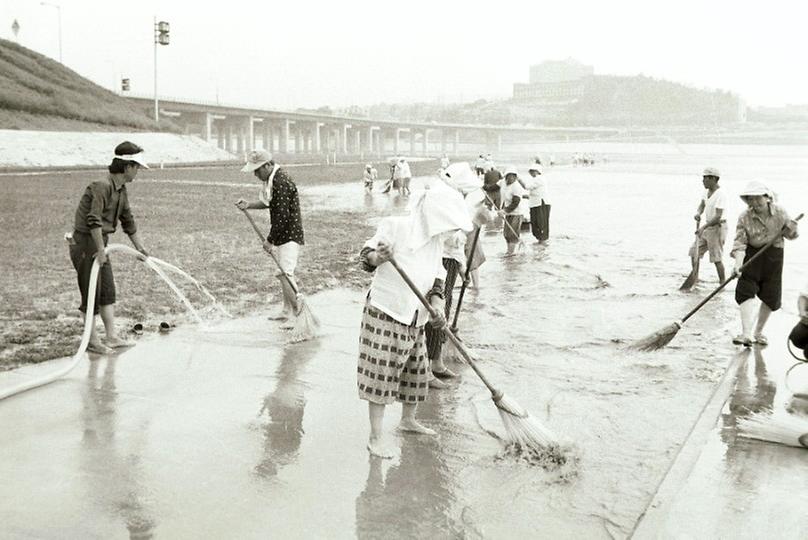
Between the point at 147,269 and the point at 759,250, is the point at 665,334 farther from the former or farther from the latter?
the point at 147,269

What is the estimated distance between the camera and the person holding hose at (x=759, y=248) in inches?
295

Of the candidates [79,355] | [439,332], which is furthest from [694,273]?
[79,355]

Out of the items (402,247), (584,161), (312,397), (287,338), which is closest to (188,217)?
(287,338)

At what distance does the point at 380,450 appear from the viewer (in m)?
4.96

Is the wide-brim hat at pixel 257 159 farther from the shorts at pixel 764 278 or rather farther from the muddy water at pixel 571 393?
the shorts at pixel 764 278

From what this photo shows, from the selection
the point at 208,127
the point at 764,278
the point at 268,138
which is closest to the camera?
the point at 764,278

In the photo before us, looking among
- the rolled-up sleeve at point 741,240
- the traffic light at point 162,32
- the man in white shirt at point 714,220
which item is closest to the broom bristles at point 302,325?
the rolled-up sleeve at point 741,240

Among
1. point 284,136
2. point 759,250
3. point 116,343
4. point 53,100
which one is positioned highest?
point 53,100

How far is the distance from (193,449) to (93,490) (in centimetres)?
75

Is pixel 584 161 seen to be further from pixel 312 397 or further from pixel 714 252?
pixel 312 397

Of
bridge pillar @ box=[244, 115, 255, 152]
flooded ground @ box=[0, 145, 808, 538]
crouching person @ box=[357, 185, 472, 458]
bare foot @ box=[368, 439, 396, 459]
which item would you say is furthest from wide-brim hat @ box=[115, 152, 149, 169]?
bridge pillar @ box=[244, 115, 255, 152]

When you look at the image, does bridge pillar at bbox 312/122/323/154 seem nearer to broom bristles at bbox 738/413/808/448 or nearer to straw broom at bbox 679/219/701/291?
straw broom at bbox 679/219/701/291

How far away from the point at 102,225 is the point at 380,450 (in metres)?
3.41

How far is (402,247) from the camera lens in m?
4.73
